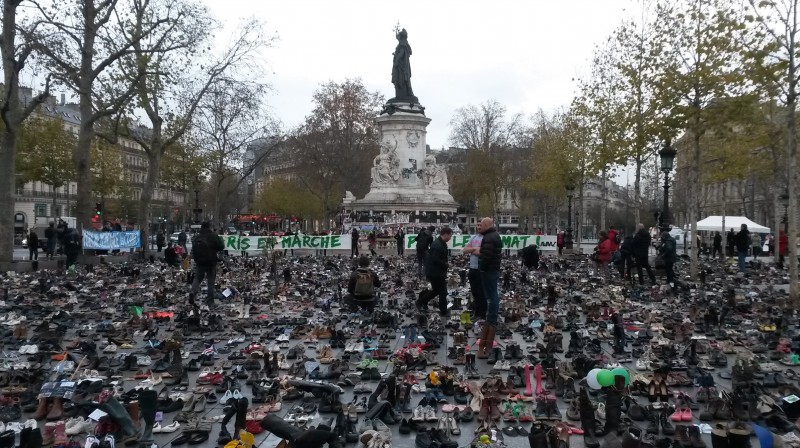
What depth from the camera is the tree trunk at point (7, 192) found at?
20.8 m

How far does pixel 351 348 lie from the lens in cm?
868

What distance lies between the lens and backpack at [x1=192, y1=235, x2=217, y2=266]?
41.8 ft

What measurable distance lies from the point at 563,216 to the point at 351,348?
301 ft

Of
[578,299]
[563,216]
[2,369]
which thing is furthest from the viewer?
[563,216]

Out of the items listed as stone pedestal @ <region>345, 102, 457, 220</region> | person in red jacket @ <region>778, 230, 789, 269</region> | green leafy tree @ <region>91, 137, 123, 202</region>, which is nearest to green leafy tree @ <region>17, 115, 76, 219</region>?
green leafy tree @ <region>91, 137, 123, 202</region>

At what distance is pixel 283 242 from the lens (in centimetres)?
3019

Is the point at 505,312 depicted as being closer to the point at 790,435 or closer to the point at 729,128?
the point at 790,435

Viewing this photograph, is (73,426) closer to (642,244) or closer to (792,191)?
(792,191)

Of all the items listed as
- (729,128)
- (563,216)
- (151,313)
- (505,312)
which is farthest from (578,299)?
(563,216)

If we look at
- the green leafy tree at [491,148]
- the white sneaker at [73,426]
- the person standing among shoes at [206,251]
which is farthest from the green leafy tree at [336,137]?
the white sneaker at [73,426]

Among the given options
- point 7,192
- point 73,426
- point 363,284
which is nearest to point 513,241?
point 7,192

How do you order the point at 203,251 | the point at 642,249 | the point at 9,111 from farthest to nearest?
the point at 9,111, the point at 642,249, the point at 203,251

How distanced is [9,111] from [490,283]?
1809cm

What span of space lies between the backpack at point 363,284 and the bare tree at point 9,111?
1310 cm
